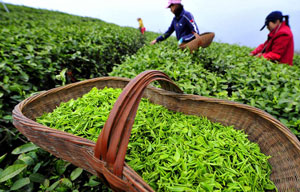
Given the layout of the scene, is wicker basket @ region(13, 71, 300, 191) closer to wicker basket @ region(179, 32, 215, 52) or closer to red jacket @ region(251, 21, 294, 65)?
wicker basket @ region(179, 32, 215, 52)

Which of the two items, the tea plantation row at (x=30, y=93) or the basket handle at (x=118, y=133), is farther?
the tea plantation row at (x=30, y=93)

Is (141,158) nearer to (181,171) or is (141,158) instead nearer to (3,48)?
(181,171)

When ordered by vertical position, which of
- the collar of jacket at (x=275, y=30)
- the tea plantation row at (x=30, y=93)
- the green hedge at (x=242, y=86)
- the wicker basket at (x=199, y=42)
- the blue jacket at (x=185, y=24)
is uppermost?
the collar of jacket at (x=275, y=30)

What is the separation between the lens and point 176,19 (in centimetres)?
365

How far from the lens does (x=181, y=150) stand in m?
0.95

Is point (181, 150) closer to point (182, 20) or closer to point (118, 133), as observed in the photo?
point (118, 133)

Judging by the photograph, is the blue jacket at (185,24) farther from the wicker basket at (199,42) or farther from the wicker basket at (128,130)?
the wicker basket at (128,130)

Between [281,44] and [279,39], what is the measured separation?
163 millimetres

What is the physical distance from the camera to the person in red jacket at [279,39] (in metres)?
3.51

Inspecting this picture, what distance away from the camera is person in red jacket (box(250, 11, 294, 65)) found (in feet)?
11.5

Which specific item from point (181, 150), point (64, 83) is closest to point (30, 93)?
point (64, 83)

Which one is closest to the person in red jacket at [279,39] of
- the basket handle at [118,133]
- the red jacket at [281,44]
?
the red jacket at [281,44]

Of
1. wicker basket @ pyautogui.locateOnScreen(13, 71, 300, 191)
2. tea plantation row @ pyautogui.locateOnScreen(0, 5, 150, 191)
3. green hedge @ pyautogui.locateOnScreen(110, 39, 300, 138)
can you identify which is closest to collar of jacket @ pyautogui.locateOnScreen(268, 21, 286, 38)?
green hedge @ pyautogui.locateOnScreen(110, 39, 300, 138)

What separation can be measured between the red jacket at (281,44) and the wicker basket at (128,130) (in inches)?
127
